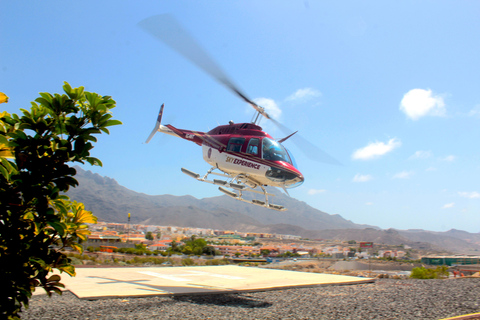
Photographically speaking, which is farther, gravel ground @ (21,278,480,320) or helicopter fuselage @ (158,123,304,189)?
helicopter fuselage @ (158,123,304,189)

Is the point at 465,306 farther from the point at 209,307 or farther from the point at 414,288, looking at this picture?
the point at 209,307

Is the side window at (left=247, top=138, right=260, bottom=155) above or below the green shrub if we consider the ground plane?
above

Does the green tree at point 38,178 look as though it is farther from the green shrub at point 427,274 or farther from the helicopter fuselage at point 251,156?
the green shrub at point 427,274

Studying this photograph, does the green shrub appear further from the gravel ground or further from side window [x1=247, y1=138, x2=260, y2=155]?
side window [x1=247, y1=138, x2=260, y2=155]

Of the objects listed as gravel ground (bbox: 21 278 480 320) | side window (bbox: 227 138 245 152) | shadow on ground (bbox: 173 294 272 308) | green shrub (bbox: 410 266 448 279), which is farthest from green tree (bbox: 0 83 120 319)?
green shrub (bbox: 410 266 448 279)

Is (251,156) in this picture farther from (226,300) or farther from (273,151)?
(226,300)

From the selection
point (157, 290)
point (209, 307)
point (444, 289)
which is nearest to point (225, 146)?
point (157, 290)
